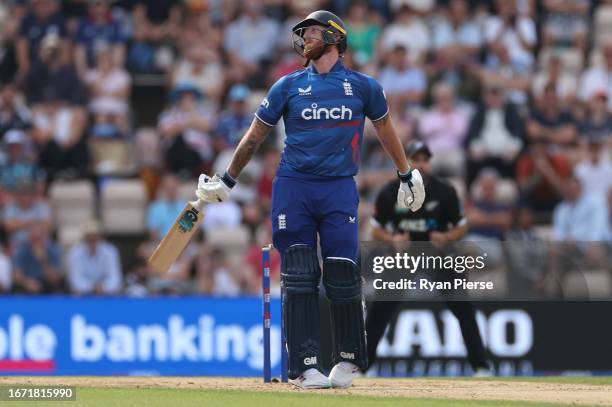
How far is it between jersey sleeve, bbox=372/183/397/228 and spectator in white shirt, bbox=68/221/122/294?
5275mm

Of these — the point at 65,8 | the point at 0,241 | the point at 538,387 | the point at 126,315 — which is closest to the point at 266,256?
the point at 538,387

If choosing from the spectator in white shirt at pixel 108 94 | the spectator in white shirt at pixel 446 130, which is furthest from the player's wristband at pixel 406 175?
the spectator in white shirt at pixel 108 94

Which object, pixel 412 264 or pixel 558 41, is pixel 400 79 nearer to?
pixel 558 41

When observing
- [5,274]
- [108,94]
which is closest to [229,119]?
[108,94]

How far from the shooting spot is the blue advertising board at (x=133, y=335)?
1555 cm

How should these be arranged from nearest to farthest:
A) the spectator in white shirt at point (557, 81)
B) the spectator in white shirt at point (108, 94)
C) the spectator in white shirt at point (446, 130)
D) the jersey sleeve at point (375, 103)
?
the jersey sleeve at point (375, 103) → the spectator in white shirt at point (446, 130) → the spectator in white shirt at point (108, 94) → the spectator in white shirt at point (557, 81)

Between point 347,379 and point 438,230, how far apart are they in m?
2.81

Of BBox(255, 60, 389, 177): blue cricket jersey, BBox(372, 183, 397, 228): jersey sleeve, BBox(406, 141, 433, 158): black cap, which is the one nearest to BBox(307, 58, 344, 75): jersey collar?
BBox(255, 60, 389, 177): blue cricket jersey

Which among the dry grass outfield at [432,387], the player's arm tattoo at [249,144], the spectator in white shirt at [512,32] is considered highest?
the spectator in white shirt at [512,32]

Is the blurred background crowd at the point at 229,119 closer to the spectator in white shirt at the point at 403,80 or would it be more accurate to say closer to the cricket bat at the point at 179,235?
the spectator in white shirt at the point at 403,80

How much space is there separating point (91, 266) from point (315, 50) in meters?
7.80

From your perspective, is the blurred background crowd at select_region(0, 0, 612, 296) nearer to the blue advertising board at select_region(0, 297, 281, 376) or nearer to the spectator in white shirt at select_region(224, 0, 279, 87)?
the spectator in white shirt at select_region(224, 0, 279, 87)

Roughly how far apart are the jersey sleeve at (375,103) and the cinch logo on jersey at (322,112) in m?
0.20

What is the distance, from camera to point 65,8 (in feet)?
69.9
